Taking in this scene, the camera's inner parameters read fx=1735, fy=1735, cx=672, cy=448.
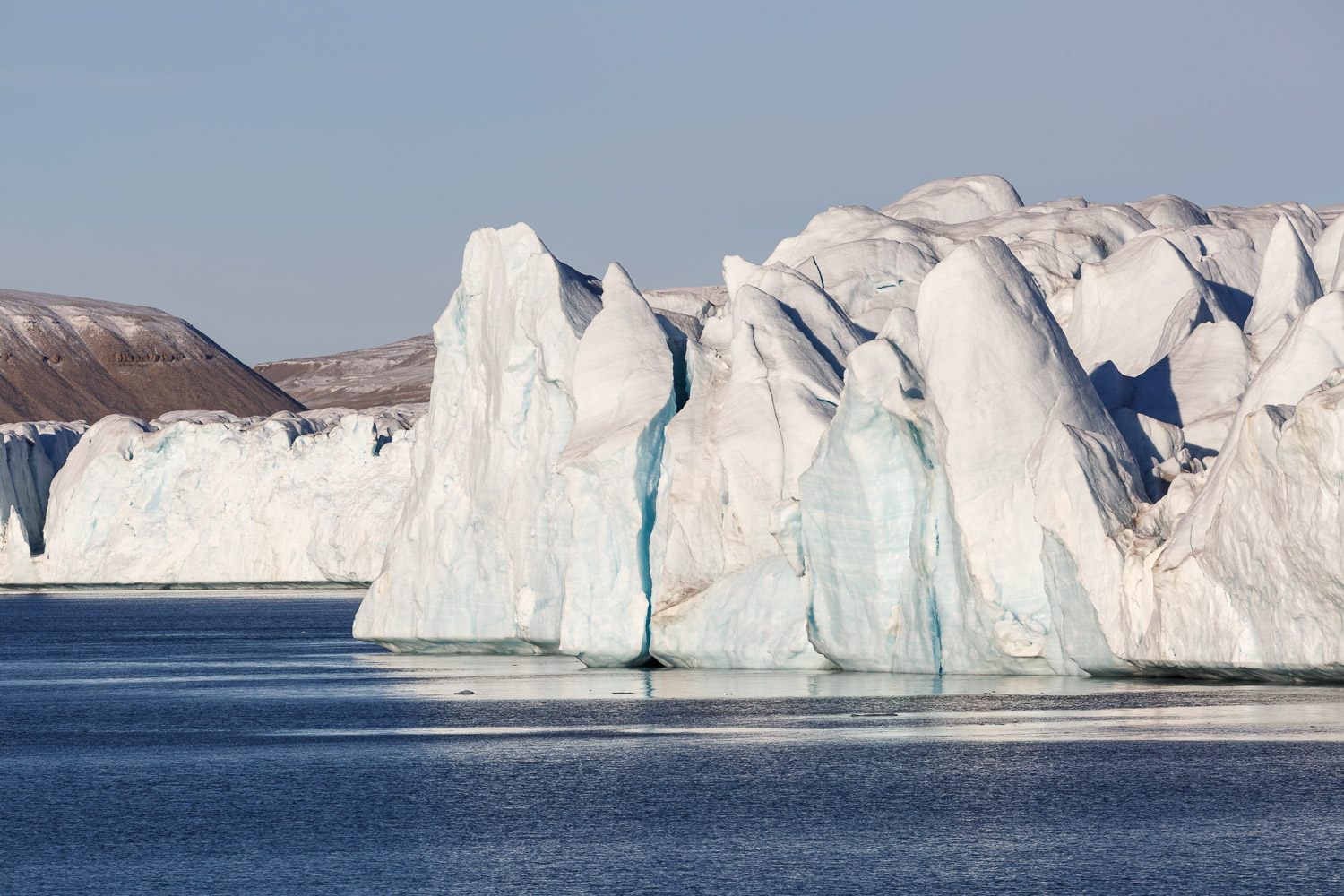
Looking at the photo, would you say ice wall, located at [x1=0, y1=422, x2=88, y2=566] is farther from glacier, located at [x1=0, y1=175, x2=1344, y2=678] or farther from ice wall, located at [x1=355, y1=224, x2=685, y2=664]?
ice wall, located at [x1=355, y1=224, x2=685, y2=664]

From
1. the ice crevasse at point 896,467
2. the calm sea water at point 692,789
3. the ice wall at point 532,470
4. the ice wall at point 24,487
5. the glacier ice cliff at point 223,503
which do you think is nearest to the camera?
the calm sea water at point 692,789

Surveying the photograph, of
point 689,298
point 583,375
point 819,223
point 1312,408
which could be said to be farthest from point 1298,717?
point 819,223

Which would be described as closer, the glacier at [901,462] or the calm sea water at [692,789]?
the calm sea water at [692,789]

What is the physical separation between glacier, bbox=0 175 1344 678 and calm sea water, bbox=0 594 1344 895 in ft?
4.57

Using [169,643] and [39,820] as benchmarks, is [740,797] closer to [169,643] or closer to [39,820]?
[39,820]

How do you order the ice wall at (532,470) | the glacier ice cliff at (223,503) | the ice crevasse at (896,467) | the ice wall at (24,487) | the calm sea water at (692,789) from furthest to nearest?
the ice wall at (24,487) < the glacier ice cliff at (223,503) < the ice wall at (532,470) < the ice crevasse at (896,467) < the calm sea water at (692,789)

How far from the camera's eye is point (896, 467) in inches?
1130

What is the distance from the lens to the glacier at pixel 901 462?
79.4 ft

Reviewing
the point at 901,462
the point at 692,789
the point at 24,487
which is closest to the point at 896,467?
the point at 901,462

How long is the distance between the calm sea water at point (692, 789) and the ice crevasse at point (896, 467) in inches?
48.9

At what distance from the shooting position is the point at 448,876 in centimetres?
1319

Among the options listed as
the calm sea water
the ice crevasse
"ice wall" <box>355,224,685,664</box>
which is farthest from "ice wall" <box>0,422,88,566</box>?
the calm sea water

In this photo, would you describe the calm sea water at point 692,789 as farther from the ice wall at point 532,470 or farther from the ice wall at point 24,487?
the ice wall at point 24,487

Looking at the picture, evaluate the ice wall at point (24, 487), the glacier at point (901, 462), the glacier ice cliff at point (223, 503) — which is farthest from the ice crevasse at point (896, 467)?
the ice wall at point (24, 487)
